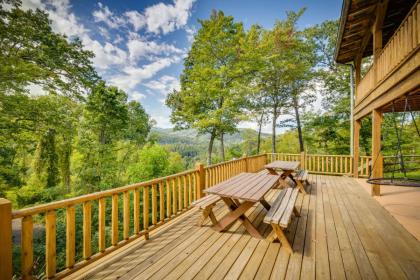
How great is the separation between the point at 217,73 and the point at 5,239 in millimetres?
11092

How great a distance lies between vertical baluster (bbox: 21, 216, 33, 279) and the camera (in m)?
1.67

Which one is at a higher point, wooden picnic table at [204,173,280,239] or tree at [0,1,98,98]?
tree at [0,1,98,98]

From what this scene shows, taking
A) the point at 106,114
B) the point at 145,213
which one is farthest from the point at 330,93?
the point at 106,114

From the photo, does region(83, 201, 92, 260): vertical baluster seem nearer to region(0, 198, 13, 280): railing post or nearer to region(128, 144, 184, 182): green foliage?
region(0, 198, 13, 280): railing post

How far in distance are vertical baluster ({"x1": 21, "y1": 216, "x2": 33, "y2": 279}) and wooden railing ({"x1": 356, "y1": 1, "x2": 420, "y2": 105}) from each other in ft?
A: 17.0

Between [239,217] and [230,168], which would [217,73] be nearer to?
[230,168]

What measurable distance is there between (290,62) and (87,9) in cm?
1229

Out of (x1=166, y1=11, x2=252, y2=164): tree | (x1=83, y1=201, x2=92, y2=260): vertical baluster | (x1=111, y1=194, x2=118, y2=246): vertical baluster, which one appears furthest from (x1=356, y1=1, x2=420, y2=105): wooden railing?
(x1=166, y1=11, x2=252, y2=164): tree

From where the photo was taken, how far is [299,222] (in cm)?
336

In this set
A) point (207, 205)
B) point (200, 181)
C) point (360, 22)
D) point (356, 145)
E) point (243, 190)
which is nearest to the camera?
point (207, 205)

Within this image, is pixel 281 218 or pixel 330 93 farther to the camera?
pixel 330 93

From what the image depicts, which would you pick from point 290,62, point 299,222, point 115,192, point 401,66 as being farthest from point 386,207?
point 290,62

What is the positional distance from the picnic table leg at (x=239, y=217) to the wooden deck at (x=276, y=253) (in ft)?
0.34

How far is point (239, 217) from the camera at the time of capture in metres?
2.89
